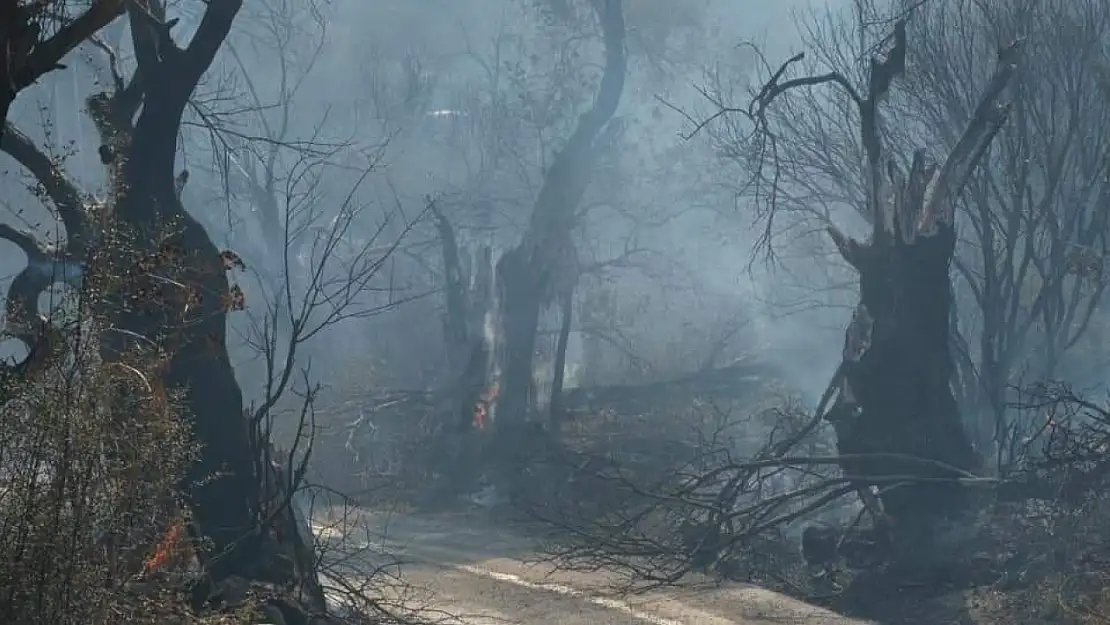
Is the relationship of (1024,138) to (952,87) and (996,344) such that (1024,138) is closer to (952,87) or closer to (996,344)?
(952,87)

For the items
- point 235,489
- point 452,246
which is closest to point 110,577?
point 235,489

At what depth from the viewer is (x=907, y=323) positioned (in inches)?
510

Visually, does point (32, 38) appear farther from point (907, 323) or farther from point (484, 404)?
point (484, 404)

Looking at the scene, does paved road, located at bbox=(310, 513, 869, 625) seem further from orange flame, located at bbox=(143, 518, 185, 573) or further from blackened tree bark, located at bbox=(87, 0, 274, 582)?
orange flame, located at bbox=(143, 518, 185, 573)

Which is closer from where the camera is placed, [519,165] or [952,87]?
[952,87]

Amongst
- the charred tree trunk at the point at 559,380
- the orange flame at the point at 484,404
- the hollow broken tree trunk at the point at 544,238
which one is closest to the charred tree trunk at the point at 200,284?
the orange flame at the point at 484,404

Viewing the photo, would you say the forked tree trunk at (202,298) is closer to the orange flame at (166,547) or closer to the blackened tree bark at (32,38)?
the orange flame at (166,547)

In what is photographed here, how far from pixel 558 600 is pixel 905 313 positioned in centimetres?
429

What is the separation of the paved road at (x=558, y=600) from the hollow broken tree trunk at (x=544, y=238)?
8.25 meters

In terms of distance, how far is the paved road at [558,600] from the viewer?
10516mm

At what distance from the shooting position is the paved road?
10.5 meters

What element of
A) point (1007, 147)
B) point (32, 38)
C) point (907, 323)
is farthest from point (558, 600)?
point (1007, 147)

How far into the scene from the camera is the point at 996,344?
18078 millimetres

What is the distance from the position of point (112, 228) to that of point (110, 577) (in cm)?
143
